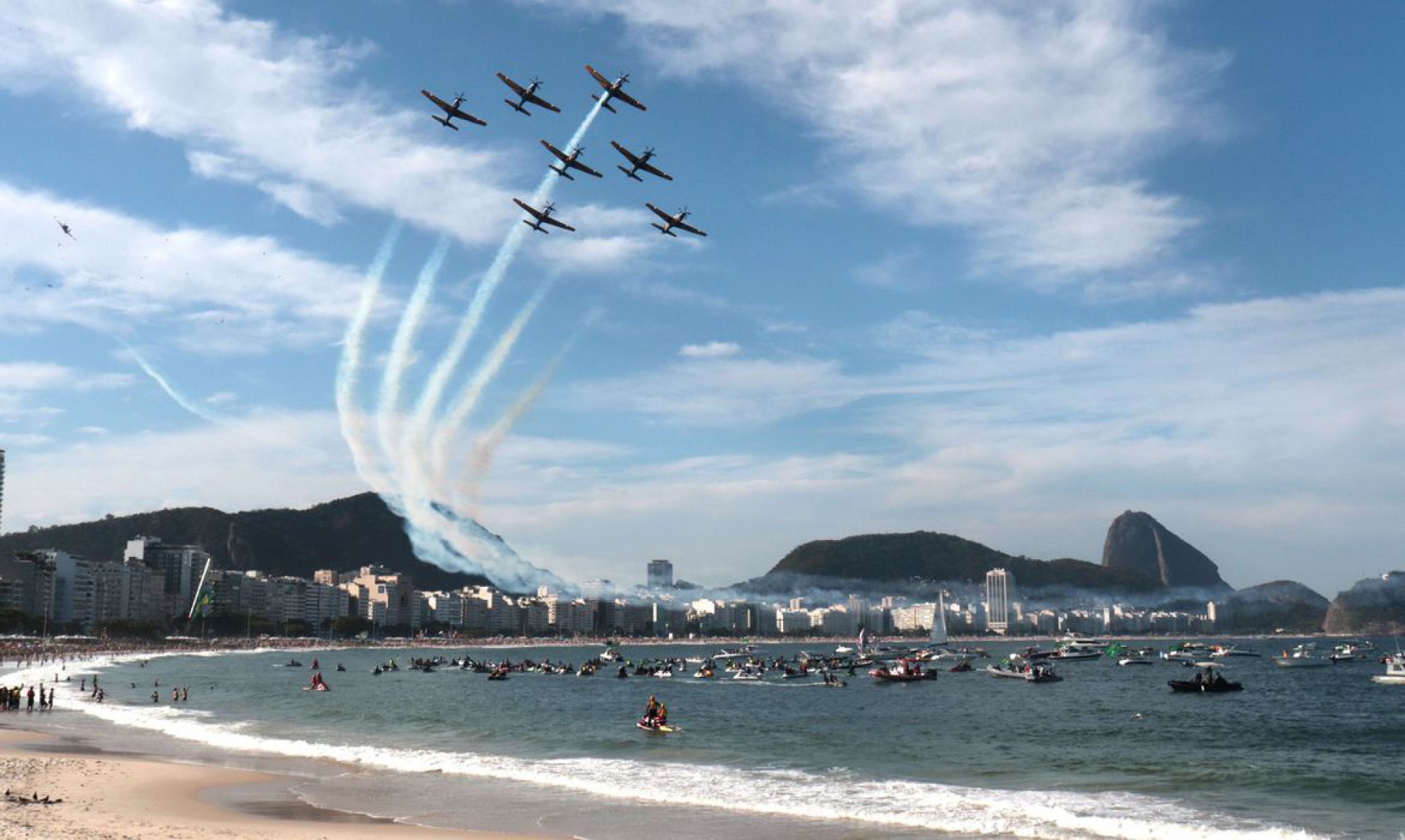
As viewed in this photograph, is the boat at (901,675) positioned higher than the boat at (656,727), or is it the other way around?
the boat at (656,727)

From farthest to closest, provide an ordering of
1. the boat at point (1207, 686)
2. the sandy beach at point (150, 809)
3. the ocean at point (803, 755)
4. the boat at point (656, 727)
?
the boat at point (1207, 686) < the boat at point (656, 727) < the ocean at point (803, 755) < the sandy beach at point (150, 809)

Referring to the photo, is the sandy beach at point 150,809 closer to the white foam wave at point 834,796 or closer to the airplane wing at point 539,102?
the white foam wave at point 834,796

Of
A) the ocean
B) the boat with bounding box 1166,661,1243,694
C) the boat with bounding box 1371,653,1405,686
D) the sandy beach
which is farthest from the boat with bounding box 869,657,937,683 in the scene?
the sandy beach

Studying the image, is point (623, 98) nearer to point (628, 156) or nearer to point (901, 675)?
point (628, 156)

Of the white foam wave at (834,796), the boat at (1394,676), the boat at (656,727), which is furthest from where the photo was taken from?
the boat at (1394,676)

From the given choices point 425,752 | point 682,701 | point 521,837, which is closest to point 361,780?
point 425,752

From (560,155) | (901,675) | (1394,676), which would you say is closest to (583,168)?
(560,155)

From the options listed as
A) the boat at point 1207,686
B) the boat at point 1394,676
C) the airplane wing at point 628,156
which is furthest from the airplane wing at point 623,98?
the boat at point 1394,676
